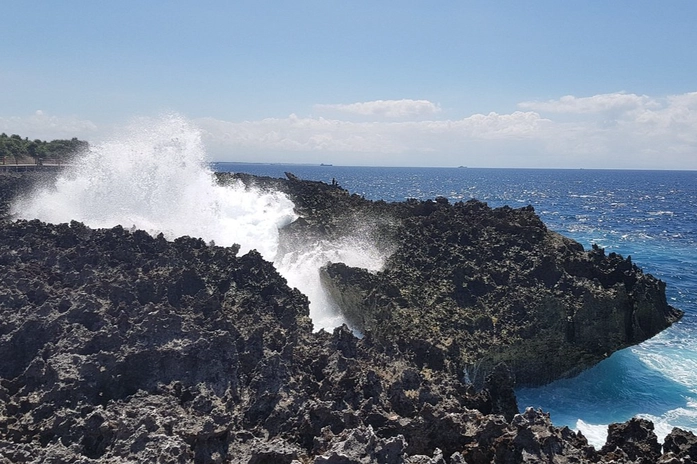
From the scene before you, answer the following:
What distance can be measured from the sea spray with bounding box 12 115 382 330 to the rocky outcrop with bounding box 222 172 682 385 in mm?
3197

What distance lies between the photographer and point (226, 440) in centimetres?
1042

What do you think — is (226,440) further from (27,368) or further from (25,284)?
(25,284)

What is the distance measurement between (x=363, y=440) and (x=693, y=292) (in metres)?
34.0

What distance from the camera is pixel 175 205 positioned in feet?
117

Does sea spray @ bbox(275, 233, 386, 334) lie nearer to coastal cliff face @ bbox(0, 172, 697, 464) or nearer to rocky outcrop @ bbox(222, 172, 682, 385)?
rocky outcrop @ bbox(222, 172, 682, 385)

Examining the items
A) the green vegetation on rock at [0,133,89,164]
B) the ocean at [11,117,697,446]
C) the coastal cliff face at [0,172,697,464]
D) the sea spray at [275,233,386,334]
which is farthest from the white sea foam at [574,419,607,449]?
the green vegetation on rock at [0,133,89,164]

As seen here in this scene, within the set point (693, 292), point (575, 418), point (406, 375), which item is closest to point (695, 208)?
point (693, 292)

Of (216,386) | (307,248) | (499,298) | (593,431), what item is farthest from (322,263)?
(216,386)

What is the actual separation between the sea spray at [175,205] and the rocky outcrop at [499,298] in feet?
10.5

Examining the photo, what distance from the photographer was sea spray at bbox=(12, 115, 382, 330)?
29953 mm

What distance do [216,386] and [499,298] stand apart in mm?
13211

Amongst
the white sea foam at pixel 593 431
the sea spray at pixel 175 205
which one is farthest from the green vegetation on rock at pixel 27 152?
the white sea foam at pixel 593 431

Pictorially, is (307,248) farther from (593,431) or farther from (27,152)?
(27,152)

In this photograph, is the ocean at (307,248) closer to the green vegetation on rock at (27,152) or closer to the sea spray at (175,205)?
the sea spray at (175,205)
